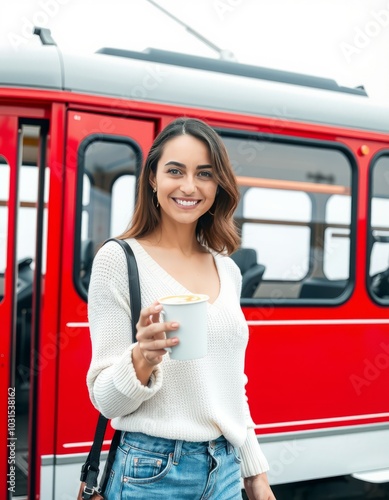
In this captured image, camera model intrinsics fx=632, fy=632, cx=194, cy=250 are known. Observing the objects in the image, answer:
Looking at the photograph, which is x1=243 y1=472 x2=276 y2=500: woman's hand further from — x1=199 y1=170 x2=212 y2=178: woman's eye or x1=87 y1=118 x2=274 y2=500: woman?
x1=199 y1=170 x2=212 y2=178: woman's eye

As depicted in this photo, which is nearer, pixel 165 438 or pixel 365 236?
pixel 165 438

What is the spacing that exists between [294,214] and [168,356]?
7.73 ft

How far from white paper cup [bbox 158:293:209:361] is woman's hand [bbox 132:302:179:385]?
20mm

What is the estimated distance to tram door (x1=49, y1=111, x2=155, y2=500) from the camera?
3.13 m

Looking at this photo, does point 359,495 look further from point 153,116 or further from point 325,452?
point 153,116

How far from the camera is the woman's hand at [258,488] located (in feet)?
5.83

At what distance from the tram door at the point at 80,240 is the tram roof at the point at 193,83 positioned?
0.20m

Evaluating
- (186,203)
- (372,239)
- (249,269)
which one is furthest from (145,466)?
(372,239)

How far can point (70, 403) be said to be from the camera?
3.14m

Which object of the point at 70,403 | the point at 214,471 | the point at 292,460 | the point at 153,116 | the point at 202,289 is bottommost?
the point at 292,460

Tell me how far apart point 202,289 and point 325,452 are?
251 centimetres

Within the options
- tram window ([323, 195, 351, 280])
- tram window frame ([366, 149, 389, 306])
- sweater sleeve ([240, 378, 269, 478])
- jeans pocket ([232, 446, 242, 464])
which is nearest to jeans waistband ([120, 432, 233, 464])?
jeans pocket ([232, 446, 242, 464])

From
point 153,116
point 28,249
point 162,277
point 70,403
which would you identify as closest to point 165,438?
point 162,277

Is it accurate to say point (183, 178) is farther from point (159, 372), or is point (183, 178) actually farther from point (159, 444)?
point (159, 444)
